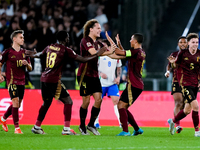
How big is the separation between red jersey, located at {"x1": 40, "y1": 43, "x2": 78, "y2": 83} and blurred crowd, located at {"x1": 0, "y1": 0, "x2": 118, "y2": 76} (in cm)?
624

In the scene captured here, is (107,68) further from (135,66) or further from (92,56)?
(92,56)

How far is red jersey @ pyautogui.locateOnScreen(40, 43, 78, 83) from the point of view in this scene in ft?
28.3

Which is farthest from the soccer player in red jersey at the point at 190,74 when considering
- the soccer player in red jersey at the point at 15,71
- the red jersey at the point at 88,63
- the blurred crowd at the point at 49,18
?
the blurred crowd at the point at 49,18

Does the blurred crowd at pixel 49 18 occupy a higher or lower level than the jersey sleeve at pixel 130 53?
higher

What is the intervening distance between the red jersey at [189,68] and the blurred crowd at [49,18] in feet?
20.8

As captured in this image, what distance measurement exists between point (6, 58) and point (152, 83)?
8245mm

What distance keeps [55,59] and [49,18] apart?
8.76 meters

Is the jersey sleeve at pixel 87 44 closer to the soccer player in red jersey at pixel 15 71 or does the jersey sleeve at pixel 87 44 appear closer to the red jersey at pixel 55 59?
the red jersey at pixel 55 59

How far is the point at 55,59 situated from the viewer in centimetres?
862

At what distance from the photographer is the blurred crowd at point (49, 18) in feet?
50.4

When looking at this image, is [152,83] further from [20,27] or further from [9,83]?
[9,83]

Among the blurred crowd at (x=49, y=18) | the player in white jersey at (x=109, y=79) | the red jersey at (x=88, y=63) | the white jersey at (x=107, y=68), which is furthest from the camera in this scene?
the blurred crowd at (x=49, y=18)

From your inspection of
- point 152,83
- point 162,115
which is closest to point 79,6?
point 152,83

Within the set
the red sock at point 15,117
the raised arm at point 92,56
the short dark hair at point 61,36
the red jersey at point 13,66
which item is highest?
the short dark hair at point 61,36
